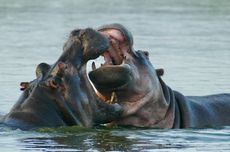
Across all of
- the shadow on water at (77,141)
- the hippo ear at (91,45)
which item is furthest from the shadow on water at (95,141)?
the hippo ear at (91,45)

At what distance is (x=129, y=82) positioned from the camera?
11711 millimetres

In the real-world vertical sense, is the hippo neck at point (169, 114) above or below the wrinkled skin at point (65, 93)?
below

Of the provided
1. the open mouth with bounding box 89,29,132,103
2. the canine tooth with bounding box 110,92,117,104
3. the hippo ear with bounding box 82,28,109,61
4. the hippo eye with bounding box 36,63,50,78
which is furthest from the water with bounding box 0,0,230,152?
the hippo ear with bounding box 82,28,109,61

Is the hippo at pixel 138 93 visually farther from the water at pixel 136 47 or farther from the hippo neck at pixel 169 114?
the water at pixel 136 47

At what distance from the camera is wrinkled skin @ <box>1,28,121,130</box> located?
1074 cm

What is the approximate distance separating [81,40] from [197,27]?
44.1 ft

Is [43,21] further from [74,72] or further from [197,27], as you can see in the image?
[74,72]

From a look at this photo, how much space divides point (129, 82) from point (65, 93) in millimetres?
1061

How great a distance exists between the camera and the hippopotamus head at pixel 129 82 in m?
11.5

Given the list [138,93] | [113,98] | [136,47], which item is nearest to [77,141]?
[113,98]

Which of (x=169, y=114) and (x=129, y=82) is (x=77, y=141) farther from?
(x=169, y=114)

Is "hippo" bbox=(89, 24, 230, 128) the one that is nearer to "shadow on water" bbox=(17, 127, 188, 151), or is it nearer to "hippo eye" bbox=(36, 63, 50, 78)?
"shadow on water" bbox=(17, 127, 188, 151)

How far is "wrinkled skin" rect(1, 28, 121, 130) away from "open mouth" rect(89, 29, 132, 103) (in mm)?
300

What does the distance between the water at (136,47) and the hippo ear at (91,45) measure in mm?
687
